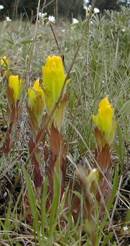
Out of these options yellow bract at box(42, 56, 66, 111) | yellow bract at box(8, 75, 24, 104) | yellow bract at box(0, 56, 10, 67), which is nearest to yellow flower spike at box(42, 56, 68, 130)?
yellow bract at box(42, 56, 66, 111)

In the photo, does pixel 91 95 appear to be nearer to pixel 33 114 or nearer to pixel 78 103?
pixel 78 103

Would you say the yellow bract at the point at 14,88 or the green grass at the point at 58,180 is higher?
the yellow bract at the point at 14,88

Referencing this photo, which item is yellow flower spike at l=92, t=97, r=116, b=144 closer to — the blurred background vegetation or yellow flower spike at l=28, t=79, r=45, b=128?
yellow flower spike at l=28, t=79, r=45, b=128

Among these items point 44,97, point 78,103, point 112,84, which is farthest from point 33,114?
point 112,84

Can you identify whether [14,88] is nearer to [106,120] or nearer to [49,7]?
[106,120]

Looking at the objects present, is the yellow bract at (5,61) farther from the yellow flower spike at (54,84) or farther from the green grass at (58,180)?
the yellow flower spike at (54,84)

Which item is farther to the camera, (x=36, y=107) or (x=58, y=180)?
(x=36, y=107)

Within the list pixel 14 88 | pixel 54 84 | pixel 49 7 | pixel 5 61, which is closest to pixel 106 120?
pixel 54 84

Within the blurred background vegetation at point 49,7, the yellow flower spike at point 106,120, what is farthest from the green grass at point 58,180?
the blurred background vegetation at point 49,7
